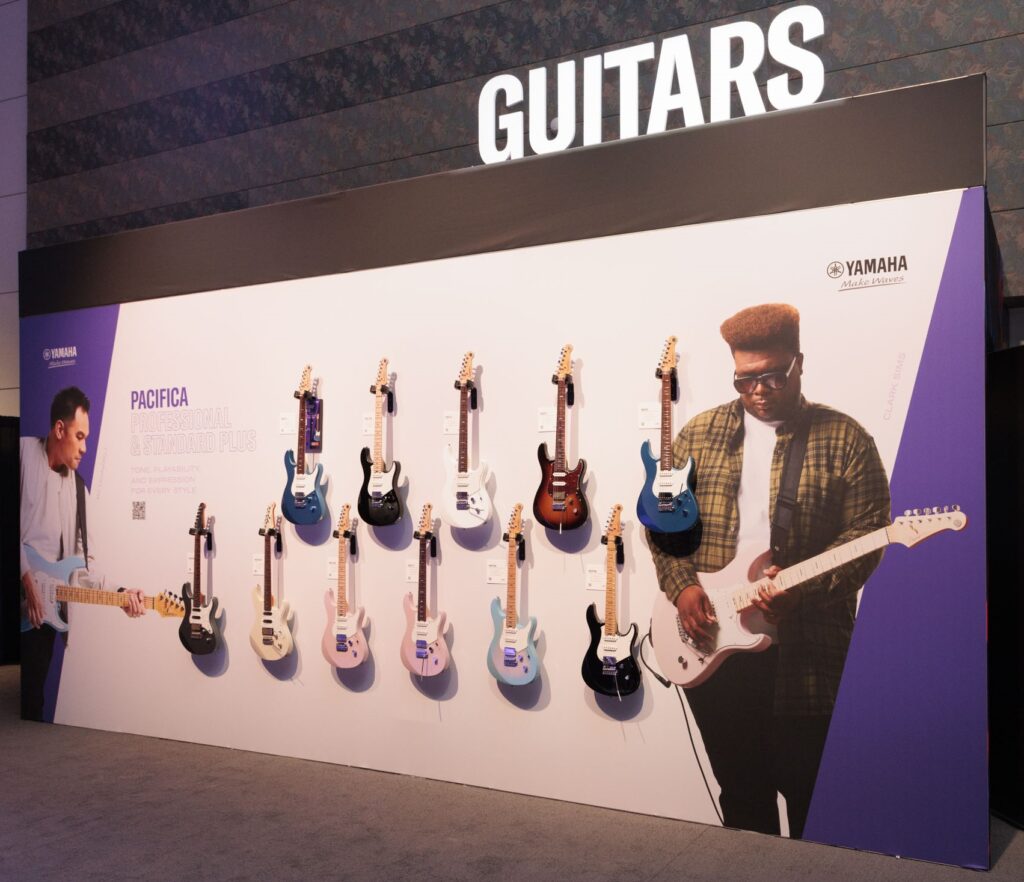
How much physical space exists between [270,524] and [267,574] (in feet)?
0.72

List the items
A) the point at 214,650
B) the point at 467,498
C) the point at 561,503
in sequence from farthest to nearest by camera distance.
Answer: the point at 214,650 → the point at 467,498 → the point at 561,503

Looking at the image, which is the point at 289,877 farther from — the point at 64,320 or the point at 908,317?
the point at 64,320

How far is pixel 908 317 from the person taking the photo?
321 centimetres

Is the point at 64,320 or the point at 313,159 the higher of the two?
the point at 313,159

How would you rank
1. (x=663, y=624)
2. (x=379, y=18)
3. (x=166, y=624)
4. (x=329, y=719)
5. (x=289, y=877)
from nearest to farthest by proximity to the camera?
1. (x=289, y=877)
2. (x=663, y=624)
3. (x=329, y=719)
4. (x=166, y=624)
5. (x=379, y=18)

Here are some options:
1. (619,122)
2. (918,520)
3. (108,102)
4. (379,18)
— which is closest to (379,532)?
(918,520)

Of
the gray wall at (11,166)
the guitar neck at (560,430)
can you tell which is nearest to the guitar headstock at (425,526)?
the guitar neck at (560,430)

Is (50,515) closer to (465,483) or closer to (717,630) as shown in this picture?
(465,483)

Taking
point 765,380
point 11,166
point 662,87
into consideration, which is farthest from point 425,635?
point 11,166

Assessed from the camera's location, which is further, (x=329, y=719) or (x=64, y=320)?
(x=64, y=320)

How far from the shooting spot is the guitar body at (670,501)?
348 cm

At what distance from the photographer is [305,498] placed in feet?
13.9

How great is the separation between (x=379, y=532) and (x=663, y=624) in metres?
1.26

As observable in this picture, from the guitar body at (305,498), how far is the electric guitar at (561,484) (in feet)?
3.40
